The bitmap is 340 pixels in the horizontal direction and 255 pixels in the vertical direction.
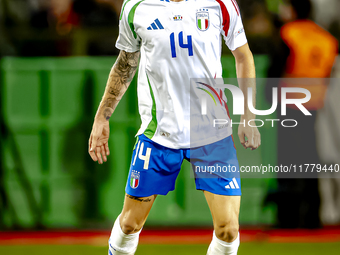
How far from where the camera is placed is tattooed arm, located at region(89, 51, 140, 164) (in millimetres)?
2457

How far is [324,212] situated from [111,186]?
6.32ft

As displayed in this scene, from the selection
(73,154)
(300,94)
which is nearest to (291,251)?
(300,94)

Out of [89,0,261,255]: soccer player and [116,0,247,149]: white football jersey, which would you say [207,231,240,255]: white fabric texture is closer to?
[89,0,261,255]: soccer player

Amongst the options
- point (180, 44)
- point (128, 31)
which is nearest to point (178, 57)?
point (180, 44)

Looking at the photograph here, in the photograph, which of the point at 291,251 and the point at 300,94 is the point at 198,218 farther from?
the point at 300,94

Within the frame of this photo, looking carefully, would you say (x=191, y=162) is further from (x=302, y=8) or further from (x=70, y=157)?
(x=302, y=8)

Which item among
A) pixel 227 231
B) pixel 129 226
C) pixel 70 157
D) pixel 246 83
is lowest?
pixel 70 157

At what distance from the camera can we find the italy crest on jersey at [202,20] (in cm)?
221

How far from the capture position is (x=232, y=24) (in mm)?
2301

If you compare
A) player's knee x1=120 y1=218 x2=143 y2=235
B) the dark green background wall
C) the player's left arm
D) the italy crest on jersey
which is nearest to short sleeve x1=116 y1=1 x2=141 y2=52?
the italy crest on jersey

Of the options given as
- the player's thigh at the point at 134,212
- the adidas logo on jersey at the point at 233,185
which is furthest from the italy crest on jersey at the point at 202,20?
the player's thigh at the point at 134,212

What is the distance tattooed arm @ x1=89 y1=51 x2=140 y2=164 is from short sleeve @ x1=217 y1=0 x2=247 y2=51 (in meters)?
0.52

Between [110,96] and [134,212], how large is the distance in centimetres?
68

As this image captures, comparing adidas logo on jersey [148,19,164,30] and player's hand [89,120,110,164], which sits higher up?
adidas logo on jersey [148,19,164,30]
